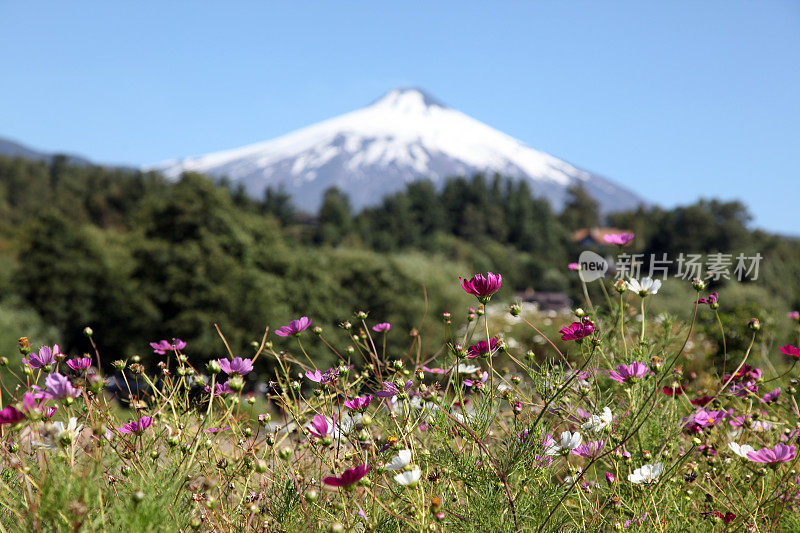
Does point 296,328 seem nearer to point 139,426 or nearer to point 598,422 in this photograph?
point 139,426

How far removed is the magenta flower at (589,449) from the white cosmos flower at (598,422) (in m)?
0.05

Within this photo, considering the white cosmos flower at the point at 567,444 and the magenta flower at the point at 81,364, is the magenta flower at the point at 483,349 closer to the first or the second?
the white cosmos flower at the point at 567,444

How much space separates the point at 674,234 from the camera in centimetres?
4931

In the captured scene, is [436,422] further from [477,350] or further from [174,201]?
[174,201]

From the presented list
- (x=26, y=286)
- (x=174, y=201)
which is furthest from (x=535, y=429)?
(x=26, y=286)

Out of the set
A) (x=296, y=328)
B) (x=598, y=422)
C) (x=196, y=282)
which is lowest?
(x=196, y=282)

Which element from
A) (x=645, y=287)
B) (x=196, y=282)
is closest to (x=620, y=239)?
(x=645, y=287)

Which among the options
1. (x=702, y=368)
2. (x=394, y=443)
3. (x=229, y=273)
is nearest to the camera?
(x=394, y=443)

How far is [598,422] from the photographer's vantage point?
1.79 metres

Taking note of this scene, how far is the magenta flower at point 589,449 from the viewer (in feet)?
5.70

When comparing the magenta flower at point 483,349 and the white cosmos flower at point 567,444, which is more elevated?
the magenta flower at point 483,349

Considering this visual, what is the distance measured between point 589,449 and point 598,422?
3.4 inches

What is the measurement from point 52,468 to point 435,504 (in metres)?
0.95

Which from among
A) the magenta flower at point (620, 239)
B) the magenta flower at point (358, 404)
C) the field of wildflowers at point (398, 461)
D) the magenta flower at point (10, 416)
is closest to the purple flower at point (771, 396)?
the field of wildflowers at point (398, 461)
